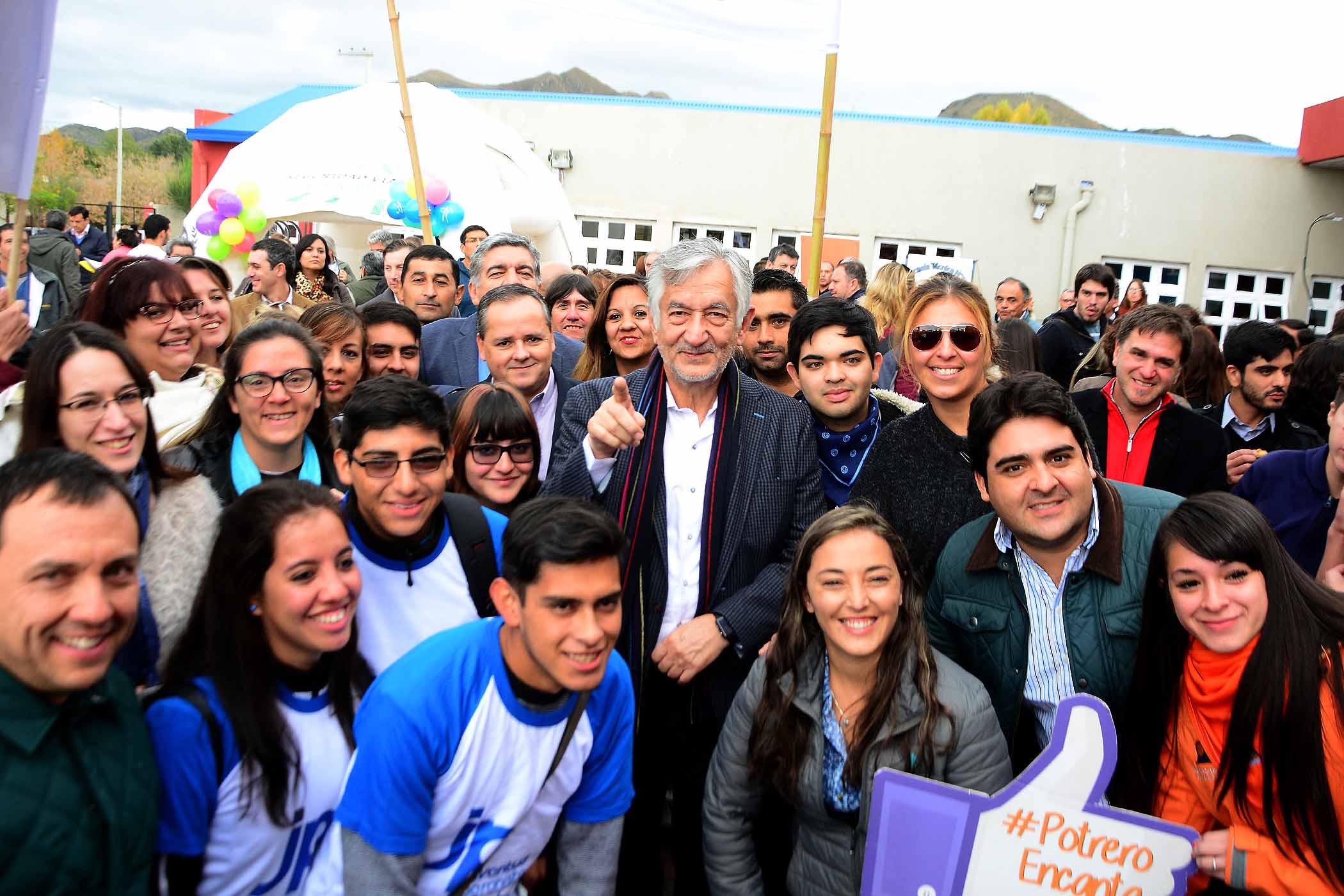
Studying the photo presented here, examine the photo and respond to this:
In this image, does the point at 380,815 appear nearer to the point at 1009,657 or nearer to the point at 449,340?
the point at 1009,657

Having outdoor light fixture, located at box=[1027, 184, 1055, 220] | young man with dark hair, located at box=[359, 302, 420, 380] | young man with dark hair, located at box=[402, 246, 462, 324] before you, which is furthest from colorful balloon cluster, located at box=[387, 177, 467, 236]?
outdoor light fixture, located at box=[1027, 184, 1055, 220]

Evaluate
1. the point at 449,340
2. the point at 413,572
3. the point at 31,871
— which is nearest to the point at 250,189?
the point at 449,340

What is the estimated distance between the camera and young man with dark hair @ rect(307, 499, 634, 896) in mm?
2035

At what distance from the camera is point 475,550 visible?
2621 mm

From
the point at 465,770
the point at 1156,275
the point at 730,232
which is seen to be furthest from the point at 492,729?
the point at 1156,275

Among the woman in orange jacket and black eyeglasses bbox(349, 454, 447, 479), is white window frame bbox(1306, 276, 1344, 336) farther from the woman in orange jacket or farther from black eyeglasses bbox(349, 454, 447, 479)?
black eyeglasses bbox(349, 454, 447, 479)

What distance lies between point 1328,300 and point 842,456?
19.7 meters

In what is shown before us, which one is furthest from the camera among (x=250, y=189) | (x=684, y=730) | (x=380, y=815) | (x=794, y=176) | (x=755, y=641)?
(x=794, y=176)

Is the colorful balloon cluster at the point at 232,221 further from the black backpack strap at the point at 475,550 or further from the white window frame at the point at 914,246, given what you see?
the white window frame at the point at 914,246

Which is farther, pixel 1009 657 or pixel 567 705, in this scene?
pixel 1009 657

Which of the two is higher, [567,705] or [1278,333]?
[1278,333]

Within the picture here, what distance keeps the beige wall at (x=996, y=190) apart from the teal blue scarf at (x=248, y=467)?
16005 mm

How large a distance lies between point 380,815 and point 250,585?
1.87ft

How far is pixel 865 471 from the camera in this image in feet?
10.3
